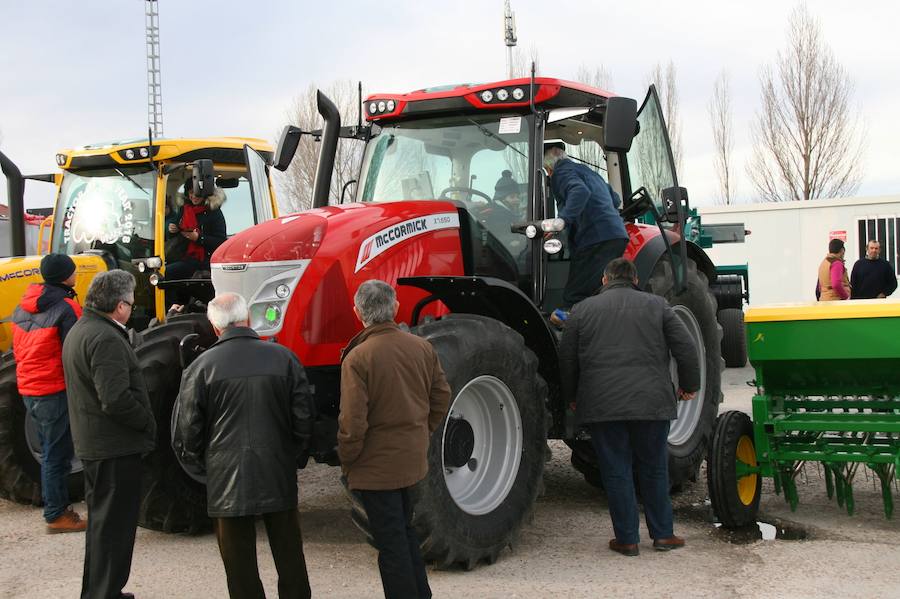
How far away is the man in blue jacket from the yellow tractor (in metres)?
2.46

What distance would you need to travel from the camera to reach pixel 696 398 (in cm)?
730

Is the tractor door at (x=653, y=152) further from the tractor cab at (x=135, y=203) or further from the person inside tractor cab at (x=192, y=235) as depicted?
the person inside tractor cab at (x=192, y=235)

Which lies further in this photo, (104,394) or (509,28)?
(509,28)

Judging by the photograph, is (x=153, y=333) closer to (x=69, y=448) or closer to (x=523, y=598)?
(x=69, y=448)

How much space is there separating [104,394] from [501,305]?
2.23 metres

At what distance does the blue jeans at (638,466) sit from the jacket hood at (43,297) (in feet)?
11.3

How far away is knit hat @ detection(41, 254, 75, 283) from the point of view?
6254 millimetres

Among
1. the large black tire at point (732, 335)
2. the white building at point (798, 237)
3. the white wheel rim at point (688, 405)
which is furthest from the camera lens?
the white building at point (798, 237)

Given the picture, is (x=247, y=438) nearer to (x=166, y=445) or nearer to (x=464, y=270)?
(x=166, y=445)

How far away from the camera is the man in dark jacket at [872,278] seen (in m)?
12.8

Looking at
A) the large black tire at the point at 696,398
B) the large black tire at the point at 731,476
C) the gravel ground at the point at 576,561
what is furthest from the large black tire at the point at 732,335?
the large black tire at the point at 731,476

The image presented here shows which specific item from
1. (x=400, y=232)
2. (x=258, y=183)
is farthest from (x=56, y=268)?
(x=400, y=232)

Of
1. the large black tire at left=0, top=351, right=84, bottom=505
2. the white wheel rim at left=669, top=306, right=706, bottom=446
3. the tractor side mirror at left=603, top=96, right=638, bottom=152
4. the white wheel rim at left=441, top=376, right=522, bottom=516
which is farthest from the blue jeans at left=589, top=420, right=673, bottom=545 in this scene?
the large black tire at left=0, top=351, right=84, bottom=505

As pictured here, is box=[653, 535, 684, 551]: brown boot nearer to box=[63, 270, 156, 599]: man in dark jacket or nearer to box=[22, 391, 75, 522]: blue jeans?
box=[63, 270, 156, 599]: man in dark jacket
